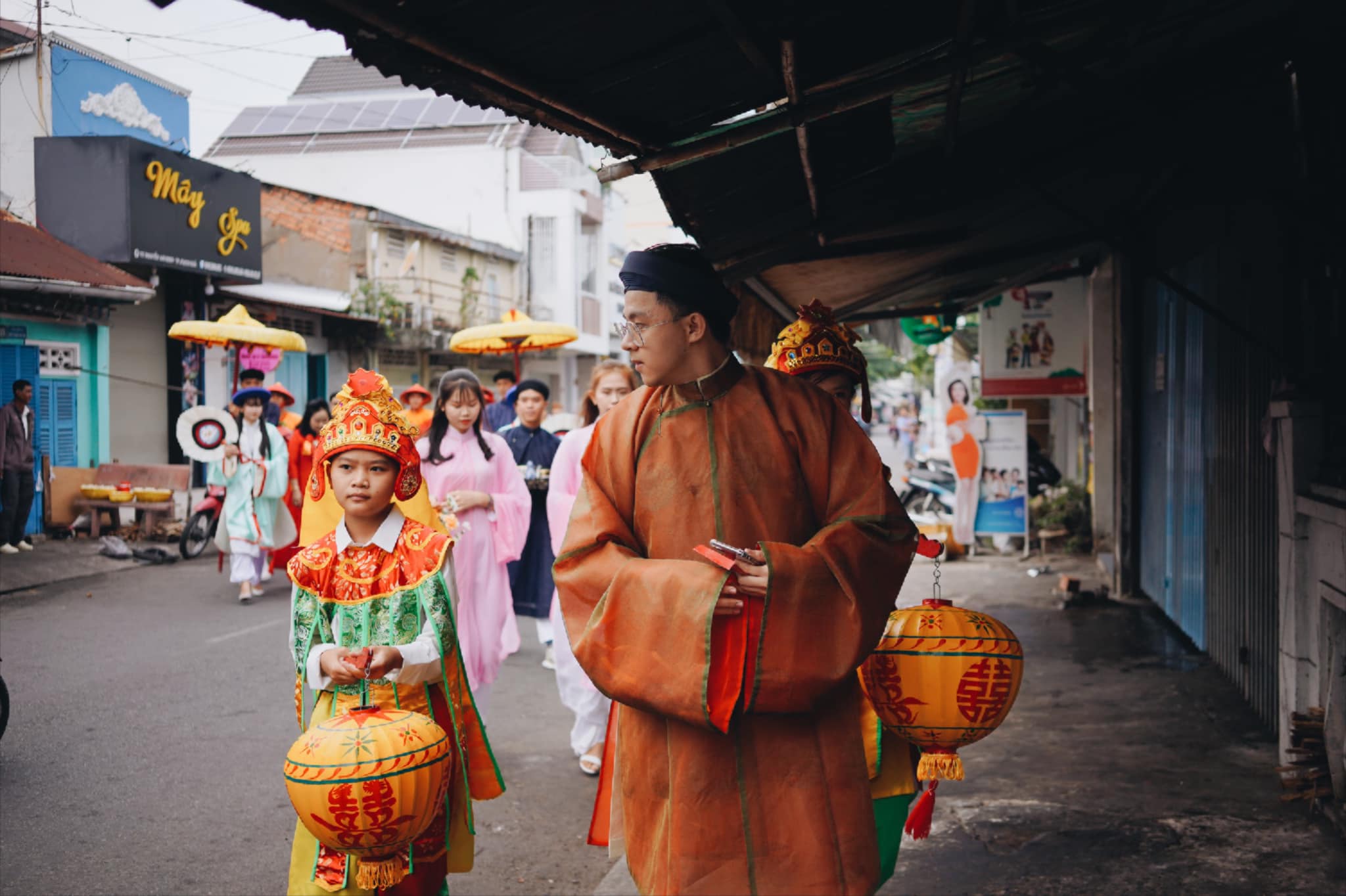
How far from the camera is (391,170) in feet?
114

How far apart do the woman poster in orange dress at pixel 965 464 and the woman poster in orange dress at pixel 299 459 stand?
7.04 metres

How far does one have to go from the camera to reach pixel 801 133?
388cm

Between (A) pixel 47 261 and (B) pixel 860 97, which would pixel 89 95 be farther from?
(B) pixel 860 97

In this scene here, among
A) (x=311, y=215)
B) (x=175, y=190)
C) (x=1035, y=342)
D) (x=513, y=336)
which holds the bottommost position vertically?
(x=1035, y=342)

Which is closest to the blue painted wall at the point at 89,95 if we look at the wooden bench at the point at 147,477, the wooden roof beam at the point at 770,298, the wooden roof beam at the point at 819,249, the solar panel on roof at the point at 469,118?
the wooden bench at the point at 147,477

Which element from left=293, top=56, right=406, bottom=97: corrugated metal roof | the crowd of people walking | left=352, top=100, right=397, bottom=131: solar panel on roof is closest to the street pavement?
the crowd of people walking

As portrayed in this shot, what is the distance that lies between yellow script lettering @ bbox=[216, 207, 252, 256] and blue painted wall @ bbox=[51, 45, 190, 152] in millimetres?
1198

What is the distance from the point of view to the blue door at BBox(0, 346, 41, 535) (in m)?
14.6

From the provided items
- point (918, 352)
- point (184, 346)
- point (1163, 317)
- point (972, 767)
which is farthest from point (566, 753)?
point (918, 352)

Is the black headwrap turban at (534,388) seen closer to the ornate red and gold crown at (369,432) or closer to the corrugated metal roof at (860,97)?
the corrugated metal roof at (860,97)

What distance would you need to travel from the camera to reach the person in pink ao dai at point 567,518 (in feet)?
19.2

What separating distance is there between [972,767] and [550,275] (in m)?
32.8

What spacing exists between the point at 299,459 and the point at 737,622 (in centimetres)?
1021

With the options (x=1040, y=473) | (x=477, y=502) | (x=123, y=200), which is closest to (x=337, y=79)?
(x=123, y=200)
